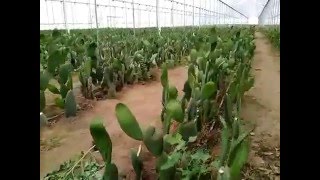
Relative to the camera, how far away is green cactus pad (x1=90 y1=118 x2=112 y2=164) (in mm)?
1232

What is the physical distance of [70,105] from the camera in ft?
9.18

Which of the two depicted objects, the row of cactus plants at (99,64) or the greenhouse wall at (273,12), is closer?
the row of cactus plants at (99,64)

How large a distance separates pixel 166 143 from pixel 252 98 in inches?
88.5

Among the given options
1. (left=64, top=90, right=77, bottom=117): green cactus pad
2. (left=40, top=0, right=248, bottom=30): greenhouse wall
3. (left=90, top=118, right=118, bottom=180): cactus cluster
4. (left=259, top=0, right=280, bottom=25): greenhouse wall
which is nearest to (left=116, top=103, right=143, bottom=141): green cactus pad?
(left=90, top=118, right=118, bottom=180): cactus cluster

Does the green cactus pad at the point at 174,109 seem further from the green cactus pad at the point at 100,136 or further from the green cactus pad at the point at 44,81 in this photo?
the green cactus pad at the point at 44,81

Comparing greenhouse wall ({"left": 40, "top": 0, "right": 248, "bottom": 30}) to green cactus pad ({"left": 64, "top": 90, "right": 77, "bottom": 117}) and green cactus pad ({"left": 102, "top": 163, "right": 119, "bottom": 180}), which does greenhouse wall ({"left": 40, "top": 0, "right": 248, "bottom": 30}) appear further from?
green cactus pad ({"left": 102, "top": 163, "right": 119, "bottom": 180})

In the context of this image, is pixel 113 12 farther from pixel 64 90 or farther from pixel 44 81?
pixel 44 81

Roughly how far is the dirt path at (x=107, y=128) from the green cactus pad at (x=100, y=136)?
0.49 m

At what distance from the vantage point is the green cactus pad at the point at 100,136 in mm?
1232

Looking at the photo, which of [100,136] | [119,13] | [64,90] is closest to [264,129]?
[64,90]

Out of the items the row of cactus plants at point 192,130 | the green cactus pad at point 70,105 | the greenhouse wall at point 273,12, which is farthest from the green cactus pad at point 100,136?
the greenhouse wall at point 273,12

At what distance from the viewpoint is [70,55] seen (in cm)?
475
